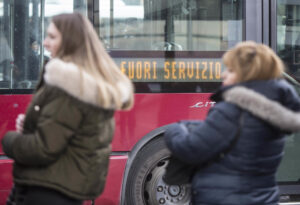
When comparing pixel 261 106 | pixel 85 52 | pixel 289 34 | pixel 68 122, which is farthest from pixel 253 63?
pixel 289 34

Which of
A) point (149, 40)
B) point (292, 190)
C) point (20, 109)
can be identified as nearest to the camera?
point (20, 109)

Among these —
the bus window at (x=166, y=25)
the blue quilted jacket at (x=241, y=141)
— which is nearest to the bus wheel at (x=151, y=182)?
the bus window at (x=166, y=25)

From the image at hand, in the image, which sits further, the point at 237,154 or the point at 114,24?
the point at 114,24

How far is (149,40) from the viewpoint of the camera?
16.0 ft

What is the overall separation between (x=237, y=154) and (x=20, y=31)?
2.98m

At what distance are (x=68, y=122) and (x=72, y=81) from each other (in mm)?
183

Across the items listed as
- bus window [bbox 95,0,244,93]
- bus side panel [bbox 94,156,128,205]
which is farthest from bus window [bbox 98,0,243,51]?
bus side panel [bbox 94,156,128,205]

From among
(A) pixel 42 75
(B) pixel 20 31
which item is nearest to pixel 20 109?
(B) pixel 20 31

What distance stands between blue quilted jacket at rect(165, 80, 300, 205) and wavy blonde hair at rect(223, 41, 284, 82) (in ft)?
0.12

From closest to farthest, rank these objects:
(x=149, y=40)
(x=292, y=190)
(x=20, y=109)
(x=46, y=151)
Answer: (x=46, y=151) < (x=20, y=109) < (x=149, y=40) < (x=292, y=190)

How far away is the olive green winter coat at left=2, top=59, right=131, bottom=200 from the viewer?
2.28 m

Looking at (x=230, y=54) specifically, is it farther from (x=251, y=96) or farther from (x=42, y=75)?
(x=42, y=75)

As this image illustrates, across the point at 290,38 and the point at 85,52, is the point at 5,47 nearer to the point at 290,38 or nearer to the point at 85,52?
the point at 85,52

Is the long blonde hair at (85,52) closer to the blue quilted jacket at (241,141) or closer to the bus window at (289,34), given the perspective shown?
the blue quilted jacket at (241,141)
